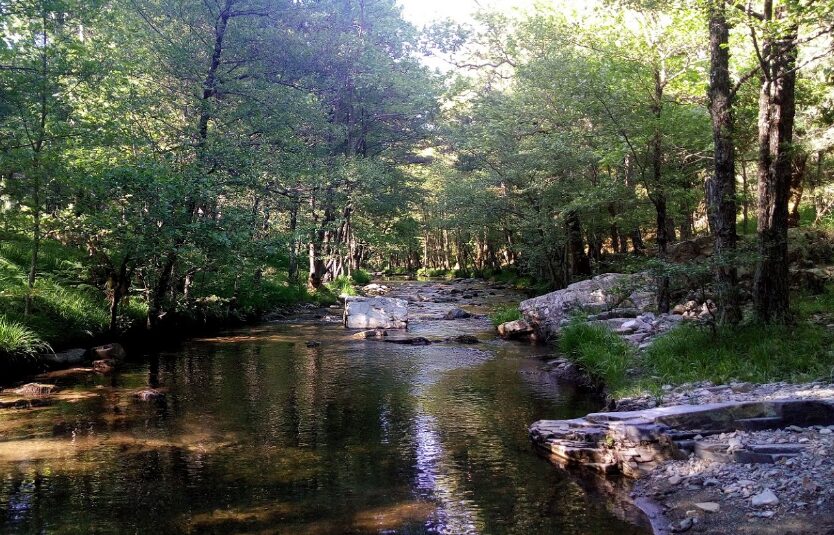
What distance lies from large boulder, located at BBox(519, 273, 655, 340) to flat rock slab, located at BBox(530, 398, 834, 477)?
31.8 ft

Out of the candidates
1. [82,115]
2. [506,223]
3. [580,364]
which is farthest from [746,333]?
[506,223]

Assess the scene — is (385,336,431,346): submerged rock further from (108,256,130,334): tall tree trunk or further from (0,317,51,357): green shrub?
(0,317,51,357): green shrub

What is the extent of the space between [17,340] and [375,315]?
39.1 ft

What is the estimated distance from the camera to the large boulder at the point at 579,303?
17641 mm

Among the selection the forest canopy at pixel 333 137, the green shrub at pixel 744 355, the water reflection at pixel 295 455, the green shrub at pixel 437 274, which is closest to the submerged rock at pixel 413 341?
the water reflection at pixel 295 455

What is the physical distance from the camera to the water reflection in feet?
20.1

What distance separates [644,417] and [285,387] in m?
7.34

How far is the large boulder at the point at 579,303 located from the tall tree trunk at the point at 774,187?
20.4 feet

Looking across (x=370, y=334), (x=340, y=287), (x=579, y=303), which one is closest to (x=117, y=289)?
(x=370, y=334)

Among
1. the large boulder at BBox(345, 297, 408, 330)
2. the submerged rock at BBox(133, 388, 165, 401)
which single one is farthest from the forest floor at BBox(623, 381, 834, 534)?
the large boulder at BBox(345, 297, 408, 330)

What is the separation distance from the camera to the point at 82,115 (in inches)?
593

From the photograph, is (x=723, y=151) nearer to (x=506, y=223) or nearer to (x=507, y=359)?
(x=507, y=359)

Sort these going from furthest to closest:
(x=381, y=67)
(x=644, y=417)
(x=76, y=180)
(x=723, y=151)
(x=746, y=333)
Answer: (x=381, y=67) → (x=76, y=180) → (x=723, y=151) → (x=746, y=333) → (x=644, y=417)

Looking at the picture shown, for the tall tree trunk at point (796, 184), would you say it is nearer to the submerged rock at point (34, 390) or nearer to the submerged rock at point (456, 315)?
the submerged rock at point (456, 315)
